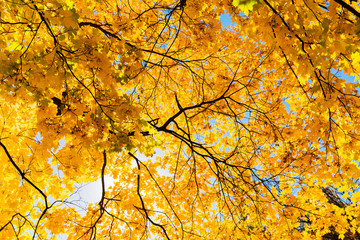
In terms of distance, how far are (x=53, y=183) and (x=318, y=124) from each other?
5233mm

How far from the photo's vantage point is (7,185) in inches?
176

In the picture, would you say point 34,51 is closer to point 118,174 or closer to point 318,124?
point 318,124

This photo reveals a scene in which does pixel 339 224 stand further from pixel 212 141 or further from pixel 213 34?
pixel 213 34

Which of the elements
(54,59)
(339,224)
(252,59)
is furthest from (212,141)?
(54,59)

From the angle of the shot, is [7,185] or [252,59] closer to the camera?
[7,185]

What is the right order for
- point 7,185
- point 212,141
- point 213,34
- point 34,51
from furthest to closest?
point 212,141, point 213,34, point 7,185, point 34,51

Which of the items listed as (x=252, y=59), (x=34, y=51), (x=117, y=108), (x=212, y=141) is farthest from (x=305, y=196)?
(x=34, y=51)

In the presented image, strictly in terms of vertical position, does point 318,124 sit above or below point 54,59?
below

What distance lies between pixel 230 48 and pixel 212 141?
9.08 feet

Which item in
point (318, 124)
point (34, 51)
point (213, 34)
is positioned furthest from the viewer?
point (213, 34)

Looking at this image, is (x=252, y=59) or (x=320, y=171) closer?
(x=320, y=171)

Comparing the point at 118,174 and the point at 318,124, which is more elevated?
the point at 118,174

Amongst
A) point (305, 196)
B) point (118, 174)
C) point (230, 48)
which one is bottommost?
point (305, 196)

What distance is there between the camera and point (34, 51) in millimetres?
2596
